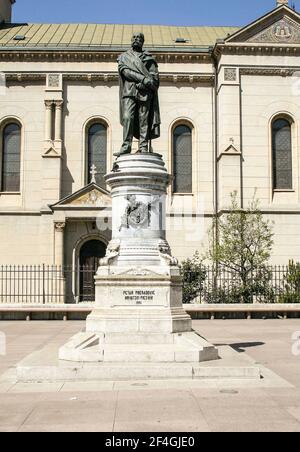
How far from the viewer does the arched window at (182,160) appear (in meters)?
33.1

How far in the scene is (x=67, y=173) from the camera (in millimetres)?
32562

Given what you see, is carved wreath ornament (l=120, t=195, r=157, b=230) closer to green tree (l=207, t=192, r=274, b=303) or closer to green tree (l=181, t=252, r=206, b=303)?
green tree (l=181, t=252, r=206, b=303)

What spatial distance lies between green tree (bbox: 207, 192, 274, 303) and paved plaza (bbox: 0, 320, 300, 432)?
1488 cm

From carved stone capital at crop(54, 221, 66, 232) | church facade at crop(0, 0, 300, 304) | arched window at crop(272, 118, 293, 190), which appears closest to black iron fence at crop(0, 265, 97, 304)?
church facade at crop(0, 0, 300, 304)

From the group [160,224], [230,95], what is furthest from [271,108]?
[160,224]

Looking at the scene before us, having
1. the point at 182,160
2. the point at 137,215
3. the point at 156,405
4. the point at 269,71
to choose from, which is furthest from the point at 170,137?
the point at 156,405

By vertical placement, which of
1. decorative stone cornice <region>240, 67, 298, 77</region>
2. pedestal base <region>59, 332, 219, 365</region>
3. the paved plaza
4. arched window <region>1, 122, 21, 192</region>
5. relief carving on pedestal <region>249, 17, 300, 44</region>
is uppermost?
relief carving on pedestal <region>249, 17, 300, 44</region>

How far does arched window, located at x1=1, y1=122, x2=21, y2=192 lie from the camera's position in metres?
32.9

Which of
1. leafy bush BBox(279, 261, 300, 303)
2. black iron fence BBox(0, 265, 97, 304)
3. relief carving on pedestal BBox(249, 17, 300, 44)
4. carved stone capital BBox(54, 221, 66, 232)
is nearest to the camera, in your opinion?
leafy bush BBox(279, 261, 300, 303)

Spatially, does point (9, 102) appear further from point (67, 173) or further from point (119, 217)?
point (119, 217)

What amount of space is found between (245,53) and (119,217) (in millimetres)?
22433

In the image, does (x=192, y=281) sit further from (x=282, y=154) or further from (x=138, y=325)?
(x=138, y=325)

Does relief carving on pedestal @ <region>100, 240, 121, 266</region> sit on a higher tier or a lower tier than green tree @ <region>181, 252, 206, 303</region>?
higher

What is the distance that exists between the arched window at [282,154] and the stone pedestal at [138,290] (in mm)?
20944
